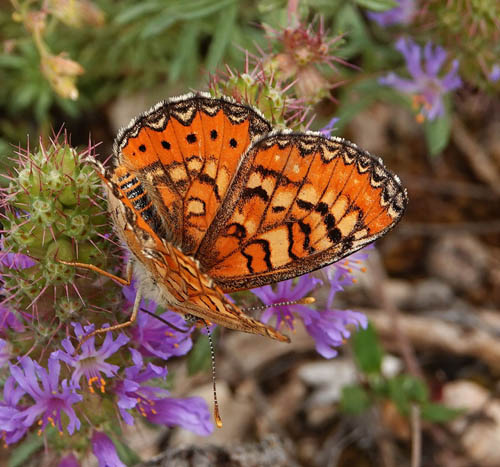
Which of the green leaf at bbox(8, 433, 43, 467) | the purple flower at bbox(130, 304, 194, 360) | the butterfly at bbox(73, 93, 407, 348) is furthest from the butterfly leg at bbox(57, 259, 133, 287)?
the green leaf at bbox(8, 433, 43, 467)

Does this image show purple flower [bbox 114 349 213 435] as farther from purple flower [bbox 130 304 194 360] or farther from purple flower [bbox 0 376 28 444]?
purple flower [bbox 0 376 28 444]

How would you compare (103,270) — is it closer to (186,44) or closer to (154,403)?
(154,403)

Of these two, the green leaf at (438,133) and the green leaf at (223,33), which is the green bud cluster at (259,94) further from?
the green leaf at (438,133)

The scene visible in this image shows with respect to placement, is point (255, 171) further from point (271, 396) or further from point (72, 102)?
point (72, 102)

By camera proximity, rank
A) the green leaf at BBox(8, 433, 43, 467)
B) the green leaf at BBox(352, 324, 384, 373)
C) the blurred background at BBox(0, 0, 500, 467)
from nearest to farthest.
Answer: the green leaf at BBox(8, 433, 43, 467) < the blurred background at BBox(0, 0, 500, 467) < the green leaf at BBox(352, 324, 384, 373)

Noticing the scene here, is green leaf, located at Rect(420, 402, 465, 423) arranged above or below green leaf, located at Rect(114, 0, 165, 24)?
below

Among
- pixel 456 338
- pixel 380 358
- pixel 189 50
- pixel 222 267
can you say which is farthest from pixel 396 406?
pixel 189 50

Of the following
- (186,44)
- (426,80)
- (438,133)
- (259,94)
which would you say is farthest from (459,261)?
(259,94)

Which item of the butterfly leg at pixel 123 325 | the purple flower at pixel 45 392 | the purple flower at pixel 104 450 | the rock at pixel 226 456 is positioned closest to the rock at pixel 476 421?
the rock at pixel 226 456
